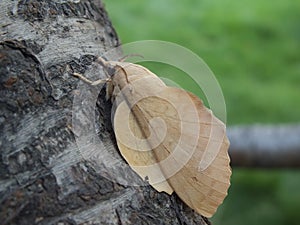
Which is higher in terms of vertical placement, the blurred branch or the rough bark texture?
the rough bark texture

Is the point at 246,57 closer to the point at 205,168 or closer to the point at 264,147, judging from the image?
the point at 264,147

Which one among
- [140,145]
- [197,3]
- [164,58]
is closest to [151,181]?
[140,145]

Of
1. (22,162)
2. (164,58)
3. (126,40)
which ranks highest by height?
(22,162)

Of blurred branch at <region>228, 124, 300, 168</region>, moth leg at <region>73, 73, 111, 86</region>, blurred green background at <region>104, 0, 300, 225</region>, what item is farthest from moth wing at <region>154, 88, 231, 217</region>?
blurred green background at <region>104, 0, 300, 225</region>

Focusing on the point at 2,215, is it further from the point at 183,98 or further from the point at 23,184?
the point at 183,98

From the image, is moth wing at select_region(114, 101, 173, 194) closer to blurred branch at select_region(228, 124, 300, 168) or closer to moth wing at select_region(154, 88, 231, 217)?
moth wing at select_region(154, 88, 231, 217)

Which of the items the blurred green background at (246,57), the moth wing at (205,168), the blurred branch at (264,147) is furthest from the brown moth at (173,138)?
the blurred green background at (246,57)

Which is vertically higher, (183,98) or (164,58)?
(183,98)
